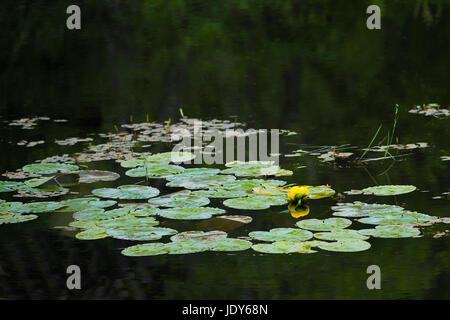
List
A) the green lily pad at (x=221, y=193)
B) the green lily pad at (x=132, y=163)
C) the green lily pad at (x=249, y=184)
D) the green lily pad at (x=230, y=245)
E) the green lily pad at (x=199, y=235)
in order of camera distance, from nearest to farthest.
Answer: the green lily pad at (x=230, y=245)
the green lily pad at (x=199, y=235)
the green lily pad at (x=221, y=193)
the green lily pad at (x=249, y=184)
the green lily pad at (x=132, y=163)

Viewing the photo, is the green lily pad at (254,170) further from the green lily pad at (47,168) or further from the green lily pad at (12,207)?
the green lily pad at (12,207)

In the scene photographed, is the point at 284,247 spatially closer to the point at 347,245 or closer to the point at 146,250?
the point at 347,245

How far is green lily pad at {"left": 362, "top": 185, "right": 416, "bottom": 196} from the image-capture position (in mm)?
3994

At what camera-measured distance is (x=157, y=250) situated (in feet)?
10.9

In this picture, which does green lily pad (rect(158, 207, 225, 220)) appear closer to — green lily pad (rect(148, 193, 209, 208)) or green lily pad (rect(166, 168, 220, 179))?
green lily pad (rect(148, 193, 209, 208))

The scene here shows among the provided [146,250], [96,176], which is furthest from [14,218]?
[146,250]

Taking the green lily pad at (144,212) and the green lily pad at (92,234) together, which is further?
the green lily pad at (144,212)

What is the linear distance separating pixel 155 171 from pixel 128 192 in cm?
39

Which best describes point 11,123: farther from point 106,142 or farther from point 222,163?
point 222,163

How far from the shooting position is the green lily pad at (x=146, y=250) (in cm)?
332

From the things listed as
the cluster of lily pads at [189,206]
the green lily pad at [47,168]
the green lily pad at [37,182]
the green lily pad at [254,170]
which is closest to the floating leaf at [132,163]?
the cluster of lily pads at [189,206]

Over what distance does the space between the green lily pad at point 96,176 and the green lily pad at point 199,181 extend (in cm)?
31

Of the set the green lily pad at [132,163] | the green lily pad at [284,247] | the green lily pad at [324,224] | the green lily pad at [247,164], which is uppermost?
the green lily pad at [247,164]

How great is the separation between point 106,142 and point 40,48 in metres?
3.55
